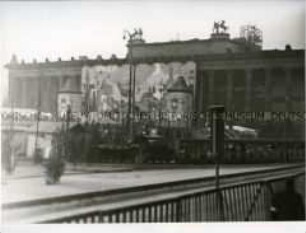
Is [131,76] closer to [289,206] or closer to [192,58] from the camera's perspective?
[192,58]

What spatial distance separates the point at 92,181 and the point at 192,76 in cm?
39

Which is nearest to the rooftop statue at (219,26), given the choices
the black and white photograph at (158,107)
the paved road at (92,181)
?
the black and white photograph at (158,107)

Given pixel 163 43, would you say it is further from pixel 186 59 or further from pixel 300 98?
pixel 300 98

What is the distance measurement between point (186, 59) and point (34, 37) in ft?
1.34

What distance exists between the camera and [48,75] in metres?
1.41

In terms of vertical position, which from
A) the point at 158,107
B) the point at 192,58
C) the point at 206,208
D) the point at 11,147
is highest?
the point at 192,58

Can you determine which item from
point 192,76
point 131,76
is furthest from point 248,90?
point 131,76

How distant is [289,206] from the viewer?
1449mm

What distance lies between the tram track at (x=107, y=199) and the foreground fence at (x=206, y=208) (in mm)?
15

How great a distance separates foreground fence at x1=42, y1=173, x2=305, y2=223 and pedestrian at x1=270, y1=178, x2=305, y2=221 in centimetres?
2

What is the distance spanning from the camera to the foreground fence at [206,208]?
1.36 meters

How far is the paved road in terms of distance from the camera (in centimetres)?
133

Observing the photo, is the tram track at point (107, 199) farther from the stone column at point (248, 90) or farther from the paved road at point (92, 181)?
the stone column at point (248, 90)

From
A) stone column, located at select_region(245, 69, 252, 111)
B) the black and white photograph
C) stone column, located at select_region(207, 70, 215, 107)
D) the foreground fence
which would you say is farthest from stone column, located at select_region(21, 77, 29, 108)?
stone column, located at select_region(245, 69, 252, 111)
